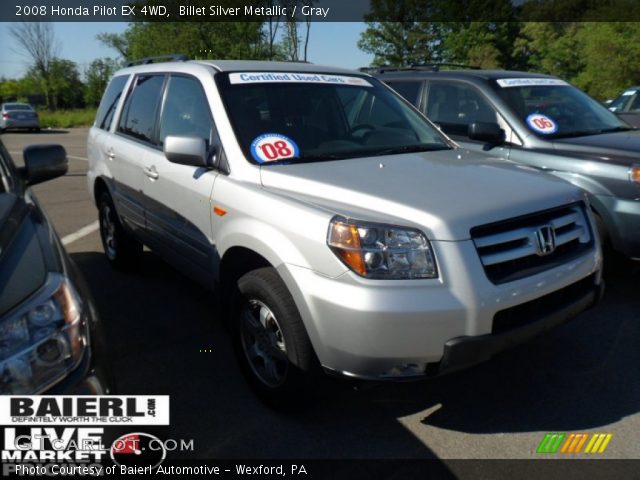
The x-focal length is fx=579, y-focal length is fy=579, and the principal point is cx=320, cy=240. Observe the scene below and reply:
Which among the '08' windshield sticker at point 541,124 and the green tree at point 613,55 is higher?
the green tree at point 613,55

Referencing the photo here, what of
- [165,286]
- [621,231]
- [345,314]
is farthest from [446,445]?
[165,286]

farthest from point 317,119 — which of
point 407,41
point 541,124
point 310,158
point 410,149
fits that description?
point 407,41

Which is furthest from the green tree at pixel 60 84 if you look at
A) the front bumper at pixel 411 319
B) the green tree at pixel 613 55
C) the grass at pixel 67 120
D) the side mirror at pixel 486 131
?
the front bumper at pixel 411 319

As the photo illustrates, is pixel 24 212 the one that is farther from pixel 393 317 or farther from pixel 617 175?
pixel 617 175

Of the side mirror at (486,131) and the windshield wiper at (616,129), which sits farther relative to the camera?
the windshield wiper at (616,129)

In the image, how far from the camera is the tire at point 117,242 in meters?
5.27

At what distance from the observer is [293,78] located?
3.90m

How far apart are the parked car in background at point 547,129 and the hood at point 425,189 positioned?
4.71 ft

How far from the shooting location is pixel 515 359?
3.63 metres

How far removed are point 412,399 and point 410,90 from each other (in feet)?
12.9

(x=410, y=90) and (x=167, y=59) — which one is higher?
(x=167, y=59)

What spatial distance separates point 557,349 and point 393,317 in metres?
1.86

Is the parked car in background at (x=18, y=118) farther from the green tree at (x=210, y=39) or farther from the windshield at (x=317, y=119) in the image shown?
the windshield at (x=317, y=119)

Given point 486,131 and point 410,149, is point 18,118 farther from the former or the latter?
point 410,149
